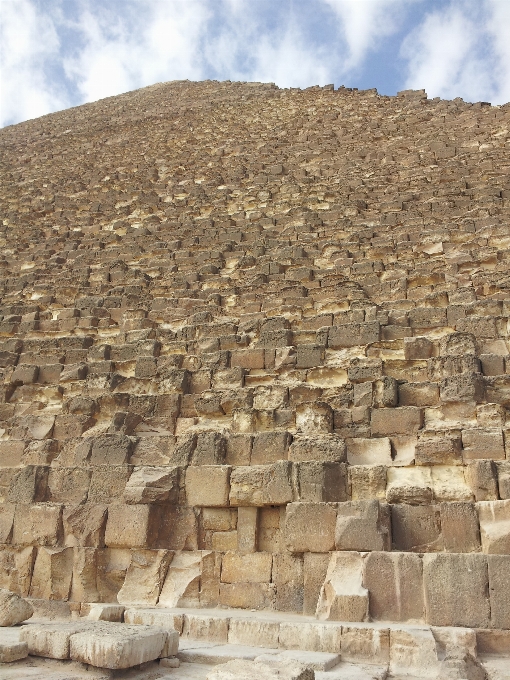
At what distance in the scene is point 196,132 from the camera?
20.0 metres

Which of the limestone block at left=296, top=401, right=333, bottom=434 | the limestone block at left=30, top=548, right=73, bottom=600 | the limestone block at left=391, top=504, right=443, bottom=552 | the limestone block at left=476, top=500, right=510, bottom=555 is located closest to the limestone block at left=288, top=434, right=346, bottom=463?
the limestone block at left=296, top=401, right=333, bottom=434

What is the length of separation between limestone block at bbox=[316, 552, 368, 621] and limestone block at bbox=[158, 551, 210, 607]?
3.74 feet

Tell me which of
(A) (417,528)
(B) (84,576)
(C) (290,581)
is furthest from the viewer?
(B) (84,576)

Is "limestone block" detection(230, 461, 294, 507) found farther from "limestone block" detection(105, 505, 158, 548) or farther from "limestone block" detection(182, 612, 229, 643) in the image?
"limestone block" detection(182, 612, 229, 643)

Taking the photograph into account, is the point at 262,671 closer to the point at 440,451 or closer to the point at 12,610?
the point at 12,610

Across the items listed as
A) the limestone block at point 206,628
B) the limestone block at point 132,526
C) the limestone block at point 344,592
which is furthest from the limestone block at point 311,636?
the limestone block at point 132,526

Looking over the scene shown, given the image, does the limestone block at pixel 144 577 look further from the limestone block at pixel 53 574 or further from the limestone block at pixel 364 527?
the limestone block at pixel 364 527

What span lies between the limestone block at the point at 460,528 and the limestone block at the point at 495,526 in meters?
0.05

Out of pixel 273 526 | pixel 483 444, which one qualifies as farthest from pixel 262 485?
Answer: pixel 483 444

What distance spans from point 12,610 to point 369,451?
3066 mm

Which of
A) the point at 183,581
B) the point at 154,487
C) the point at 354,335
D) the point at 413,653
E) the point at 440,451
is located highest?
the point at 354,335

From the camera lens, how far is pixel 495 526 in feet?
15.0

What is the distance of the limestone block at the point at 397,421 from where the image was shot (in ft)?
19.0

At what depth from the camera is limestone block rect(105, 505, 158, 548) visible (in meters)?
5.57
